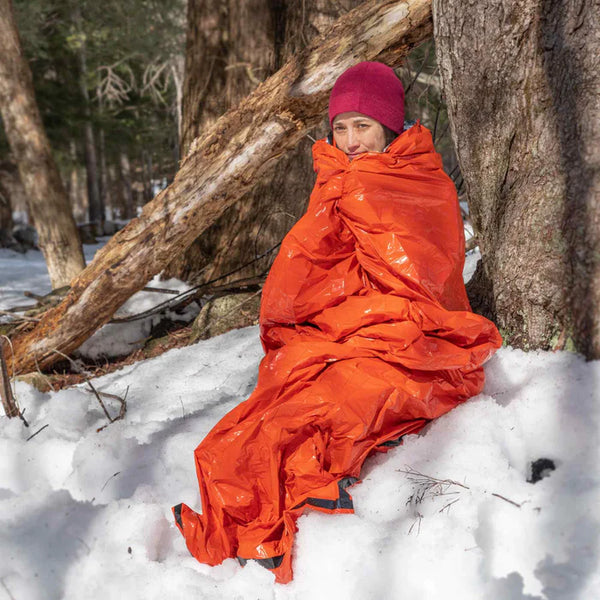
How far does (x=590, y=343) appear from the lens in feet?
6.17

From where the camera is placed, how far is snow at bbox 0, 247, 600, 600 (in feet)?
4.78

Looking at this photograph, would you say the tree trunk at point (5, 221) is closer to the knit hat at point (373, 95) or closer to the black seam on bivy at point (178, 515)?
the knit hat at point (373, 95)

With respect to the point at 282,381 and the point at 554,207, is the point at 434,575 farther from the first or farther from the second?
the point at 554,207

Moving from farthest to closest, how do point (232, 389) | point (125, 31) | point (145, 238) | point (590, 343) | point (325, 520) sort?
point (125, 31) → point (145, 238) → point (232, 389) → point (590, 343) → point (325, 520)

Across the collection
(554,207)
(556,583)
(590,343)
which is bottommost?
(556,583)

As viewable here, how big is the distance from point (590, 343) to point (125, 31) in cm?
1171

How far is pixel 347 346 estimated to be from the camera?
1910 mm

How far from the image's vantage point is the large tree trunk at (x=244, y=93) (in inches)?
171

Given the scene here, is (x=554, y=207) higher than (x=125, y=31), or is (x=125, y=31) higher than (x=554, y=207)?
(x=125, y=31)

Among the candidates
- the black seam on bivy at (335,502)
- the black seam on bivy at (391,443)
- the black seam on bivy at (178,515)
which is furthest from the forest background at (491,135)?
the black seam on bivy at (178,515)

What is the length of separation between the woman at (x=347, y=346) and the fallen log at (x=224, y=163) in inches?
24.9

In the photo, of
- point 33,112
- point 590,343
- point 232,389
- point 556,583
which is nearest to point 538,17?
point 590,343

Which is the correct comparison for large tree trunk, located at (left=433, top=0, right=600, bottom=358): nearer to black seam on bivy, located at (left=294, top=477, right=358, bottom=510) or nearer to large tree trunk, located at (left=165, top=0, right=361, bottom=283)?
black seam on bivy, located at (left=294, top=477, right=358, bottom=510)

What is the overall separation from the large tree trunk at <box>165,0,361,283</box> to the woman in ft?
7.25
